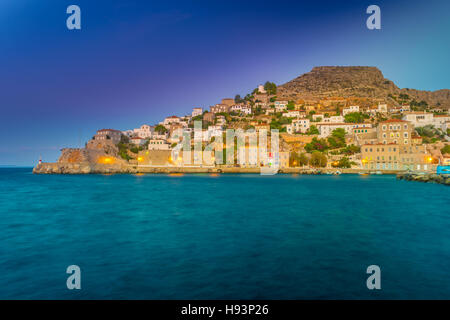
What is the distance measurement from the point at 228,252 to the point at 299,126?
200 ft

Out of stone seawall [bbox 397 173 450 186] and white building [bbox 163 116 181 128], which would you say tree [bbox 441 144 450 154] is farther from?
white building [bbox 163 116 181 128]

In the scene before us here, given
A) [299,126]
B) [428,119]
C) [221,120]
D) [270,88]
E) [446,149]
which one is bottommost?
[446,149]

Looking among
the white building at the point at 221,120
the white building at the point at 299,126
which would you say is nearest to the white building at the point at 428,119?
the white building at the point at 299,126

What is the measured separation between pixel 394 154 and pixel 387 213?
3566 centimetres

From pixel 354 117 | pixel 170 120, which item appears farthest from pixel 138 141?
pixel 354 117

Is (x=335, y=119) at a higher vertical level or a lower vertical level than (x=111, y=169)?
higher

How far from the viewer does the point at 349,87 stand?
352 ft

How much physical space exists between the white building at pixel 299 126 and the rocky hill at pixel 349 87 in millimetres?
37091

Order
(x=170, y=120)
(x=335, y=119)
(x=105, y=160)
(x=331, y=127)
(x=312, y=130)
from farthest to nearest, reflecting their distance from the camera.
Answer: (x=170, y=120)
(x=335, y=119)
(x=312, y=130)
(x=105, y=160)
(x=331, y=127)

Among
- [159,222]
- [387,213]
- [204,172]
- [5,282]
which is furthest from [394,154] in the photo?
[5,282]

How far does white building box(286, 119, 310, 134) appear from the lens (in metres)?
65.4

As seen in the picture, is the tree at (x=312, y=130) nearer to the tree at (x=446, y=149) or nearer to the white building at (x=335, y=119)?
the white building at (x=335, y=119)

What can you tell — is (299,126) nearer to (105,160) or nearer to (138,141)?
(138,141)

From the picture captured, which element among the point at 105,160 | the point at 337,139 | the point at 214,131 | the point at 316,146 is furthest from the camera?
the point at 214,131
